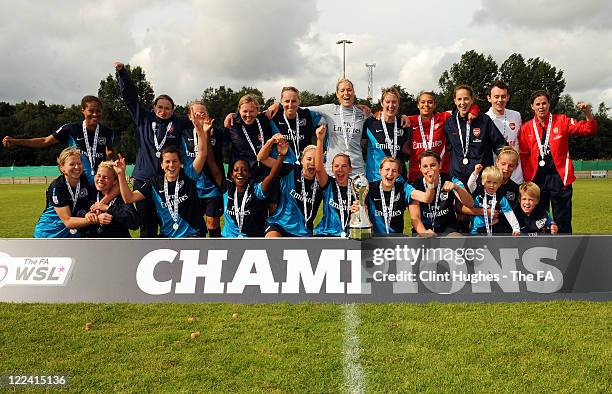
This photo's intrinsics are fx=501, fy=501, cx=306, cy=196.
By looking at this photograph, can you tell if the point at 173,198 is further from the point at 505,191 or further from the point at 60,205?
the point at 505,191

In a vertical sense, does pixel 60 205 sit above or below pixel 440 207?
above

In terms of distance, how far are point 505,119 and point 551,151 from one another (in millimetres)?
757

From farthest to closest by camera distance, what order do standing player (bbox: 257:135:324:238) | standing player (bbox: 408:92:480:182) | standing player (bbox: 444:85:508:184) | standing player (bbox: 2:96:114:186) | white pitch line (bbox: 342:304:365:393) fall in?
standing player (bbox: 2:96:114:186) → standing player (bbox: 408:92:480:182) → standing player (bbox: 444:85:508:184) → standing player (bbox: 257:135:324:238) → white pitch line (bbox: 342:304:365:393)

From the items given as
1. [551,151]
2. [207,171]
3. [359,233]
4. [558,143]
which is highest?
[558,143]

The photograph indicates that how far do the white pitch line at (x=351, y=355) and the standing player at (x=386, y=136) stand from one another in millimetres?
2630

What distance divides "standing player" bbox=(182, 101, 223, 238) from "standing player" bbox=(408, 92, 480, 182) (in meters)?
2.75

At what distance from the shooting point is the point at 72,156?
6234 millimetres

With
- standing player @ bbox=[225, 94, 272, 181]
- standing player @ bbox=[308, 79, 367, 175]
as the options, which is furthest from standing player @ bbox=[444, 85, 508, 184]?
standing player @ bbox=[225, 94, 272, 181]

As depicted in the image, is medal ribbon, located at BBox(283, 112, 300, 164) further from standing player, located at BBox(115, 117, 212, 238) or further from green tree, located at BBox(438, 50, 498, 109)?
green tree, located at BBox(438, 50, 498, 109)

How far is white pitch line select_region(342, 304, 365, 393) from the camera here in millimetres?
3283

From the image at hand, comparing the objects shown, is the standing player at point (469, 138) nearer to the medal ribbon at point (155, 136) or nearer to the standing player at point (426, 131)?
the standing player at point (426, 131)

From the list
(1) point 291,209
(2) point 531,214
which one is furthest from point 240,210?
(2) point 531,214

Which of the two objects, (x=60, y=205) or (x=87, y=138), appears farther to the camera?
(x=87, y=138)

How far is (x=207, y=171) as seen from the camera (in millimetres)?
7129
